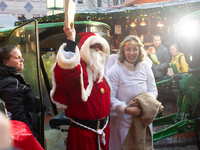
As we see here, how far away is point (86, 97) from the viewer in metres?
1.76

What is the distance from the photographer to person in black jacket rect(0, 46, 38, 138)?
6.26 feet

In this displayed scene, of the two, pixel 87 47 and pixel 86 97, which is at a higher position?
pixel 87 47

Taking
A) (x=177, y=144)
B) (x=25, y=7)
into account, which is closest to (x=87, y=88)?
(x=177, y=144)

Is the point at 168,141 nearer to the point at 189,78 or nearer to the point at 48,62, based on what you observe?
the point at 189,78

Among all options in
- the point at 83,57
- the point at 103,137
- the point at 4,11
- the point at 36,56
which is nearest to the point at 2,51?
the point at 36,56

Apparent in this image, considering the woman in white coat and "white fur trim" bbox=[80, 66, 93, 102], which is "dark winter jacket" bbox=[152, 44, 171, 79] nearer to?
the woman in white coat

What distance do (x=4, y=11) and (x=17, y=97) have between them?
1943cm

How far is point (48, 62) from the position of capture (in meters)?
4.63

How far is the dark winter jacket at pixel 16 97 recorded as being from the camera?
1904 mm

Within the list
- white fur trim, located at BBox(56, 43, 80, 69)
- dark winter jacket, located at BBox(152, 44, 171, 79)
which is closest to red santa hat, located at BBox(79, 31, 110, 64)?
white fur trim, located at BBox(56, 43, 80, 69)

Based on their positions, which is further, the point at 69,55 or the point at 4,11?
the point at 4,11

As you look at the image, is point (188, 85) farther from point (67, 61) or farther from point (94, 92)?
point (67, 61)

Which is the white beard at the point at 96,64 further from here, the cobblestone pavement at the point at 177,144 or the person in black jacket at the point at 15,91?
the cobblestone pavement at the point at 177,144

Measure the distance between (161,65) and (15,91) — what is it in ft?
15.8
